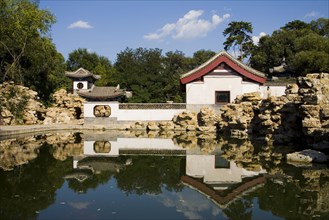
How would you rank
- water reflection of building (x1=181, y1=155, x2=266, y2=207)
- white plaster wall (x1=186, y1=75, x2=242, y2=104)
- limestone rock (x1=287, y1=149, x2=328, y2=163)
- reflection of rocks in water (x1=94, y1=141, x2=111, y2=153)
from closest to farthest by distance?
water reflection of building (x1=181, y1=155, x2=266, y2=207) → limestone rock (x1=287, y1=149, x2=328, y2=163) → reflection of rocks in water (x1=94, y1=141, x2=111, y2=153) → white plaster wall (x1=186, y1=75, x2=242, y2=104)

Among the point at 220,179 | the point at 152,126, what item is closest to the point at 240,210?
the point at 220,179

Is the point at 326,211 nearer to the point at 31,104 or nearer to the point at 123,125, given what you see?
the point at 123,125

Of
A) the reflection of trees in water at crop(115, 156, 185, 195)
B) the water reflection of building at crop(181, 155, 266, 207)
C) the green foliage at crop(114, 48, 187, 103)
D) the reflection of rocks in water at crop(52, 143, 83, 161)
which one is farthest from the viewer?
the green foliage at crop(114, 48, 187, 103)

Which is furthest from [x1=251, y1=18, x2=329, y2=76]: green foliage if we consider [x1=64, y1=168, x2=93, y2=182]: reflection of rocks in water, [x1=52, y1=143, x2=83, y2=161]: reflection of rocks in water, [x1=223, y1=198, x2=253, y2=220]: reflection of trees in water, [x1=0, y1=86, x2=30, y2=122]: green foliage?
[x1=223, y1=198, x2=253, y2=220]: reflection of trees in water

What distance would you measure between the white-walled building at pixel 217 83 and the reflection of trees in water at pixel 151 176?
1626 cm

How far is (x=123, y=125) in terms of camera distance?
2852cm

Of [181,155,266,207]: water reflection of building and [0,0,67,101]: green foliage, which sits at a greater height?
[0,0,67,101]: green foliage

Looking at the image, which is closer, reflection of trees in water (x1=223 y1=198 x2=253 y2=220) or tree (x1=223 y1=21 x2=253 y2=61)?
reflection of trees in water (x1=223 y1=198 x2=253 y2=220)

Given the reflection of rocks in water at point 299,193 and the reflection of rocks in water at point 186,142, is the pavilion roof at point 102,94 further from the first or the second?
the reflection of rocks in water at point 299,193

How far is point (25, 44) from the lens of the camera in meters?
30.7

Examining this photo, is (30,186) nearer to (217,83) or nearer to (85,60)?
(217,83)

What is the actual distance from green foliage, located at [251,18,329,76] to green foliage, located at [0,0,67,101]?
26020 mm

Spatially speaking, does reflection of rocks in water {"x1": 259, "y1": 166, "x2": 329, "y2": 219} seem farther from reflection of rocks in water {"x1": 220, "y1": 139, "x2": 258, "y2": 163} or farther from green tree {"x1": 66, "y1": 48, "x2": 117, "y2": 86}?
green tree {"x1": 66, "y1": 48, "x2": 117, "y2": 86}

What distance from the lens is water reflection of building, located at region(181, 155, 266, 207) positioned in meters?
8.02
